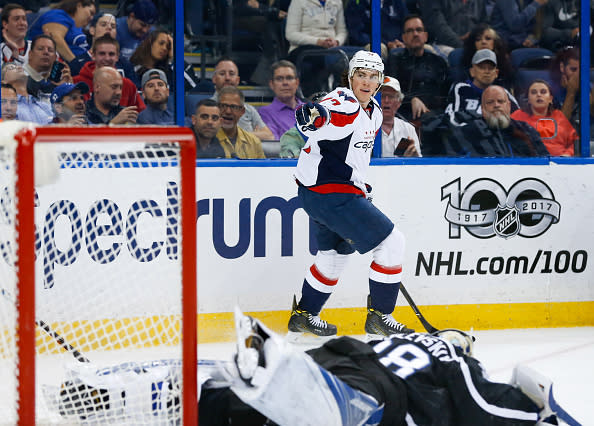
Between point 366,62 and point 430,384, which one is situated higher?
point 366,62

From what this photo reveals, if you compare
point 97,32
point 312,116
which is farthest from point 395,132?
point 97,32

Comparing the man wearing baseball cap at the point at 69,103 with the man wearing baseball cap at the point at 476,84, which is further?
the man wearing baseball cap at the point at 476,84

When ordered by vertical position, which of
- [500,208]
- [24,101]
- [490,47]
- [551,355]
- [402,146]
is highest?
[490,47]

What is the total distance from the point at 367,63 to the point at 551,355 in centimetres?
142

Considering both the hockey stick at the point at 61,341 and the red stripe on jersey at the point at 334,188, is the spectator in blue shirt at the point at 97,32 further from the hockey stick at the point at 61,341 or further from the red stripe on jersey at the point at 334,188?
the hockey stick at the point at 61,341

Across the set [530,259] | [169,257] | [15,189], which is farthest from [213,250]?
[15,189]

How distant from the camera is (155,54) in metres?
4.04

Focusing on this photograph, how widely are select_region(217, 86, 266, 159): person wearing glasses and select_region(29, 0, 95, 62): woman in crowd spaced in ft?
2.10

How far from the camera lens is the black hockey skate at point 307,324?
4.07 metres

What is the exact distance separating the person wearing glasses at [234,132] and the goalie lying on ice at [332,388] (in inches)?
72.4

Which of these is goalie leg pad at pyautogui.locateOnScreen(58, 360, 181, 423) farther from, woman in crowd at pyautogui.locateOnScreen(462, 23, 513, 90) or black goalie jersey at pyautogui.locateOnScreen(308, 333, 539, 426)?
woman in crowd at pyautogui.locateOnScreen(462, 23, 513, 90)

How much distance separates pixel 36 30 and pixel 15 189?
6.88ft

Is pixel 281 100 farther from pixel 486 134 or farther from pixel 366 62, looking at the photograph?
pixel 486 134

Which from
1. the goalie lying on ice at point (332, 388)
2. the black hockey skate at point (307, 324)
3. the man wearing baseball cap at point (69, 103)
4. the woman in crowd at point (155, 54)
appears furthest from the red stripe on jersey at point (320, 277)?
the goalie lying on ice at point (332, 388)
